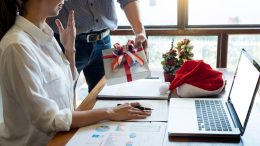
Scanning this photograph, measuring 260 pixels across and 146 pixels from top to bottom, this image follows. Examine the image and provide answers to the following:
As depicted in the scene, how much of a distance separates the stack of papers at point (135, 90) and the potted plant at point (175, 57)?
0.07m

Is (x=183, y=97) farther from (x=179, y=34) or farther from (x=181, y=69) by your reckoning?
(x=179, y=34)

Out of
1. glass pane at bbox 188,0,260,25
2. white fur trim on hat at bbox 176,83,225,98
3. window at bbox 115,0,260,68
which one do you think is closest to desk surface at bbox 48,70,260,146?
white fur trim on hat at bbox 176,83,225,98

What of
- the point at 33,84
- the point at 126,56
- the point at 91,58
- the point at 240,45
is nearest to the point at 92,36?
the point at 91,58

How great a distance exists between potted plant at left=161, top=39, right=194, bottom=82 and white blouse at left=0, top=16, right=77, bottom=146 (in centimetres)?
54

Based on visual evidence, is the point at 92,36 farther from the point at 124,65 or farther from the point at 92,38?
the point at 124,65

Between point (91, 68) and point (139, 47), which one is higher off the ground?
point (139, 47)

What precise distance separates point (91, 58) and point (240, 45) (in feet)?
5.17

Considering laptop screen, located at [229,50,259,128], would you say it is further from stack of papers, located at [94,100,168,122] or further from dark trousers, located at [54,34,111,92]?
dark trousers, located at [54,34,111,92]

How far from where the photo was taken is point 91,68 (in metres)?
2.14

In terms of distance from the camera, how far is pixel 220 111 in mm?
1283

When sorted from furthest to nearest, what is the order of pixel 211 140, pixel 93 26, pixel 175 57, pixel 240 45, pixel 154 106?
pixel 240 45 → pixel 93 26 → pixel 175 57 → pixel 154 106 → pixel 211 140

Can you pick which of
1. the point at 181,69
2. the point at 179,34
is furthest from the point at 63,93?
the point at 179,34

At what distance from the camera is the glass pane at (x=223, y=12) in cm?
302

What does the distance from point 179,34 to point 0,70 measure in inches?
82.7
